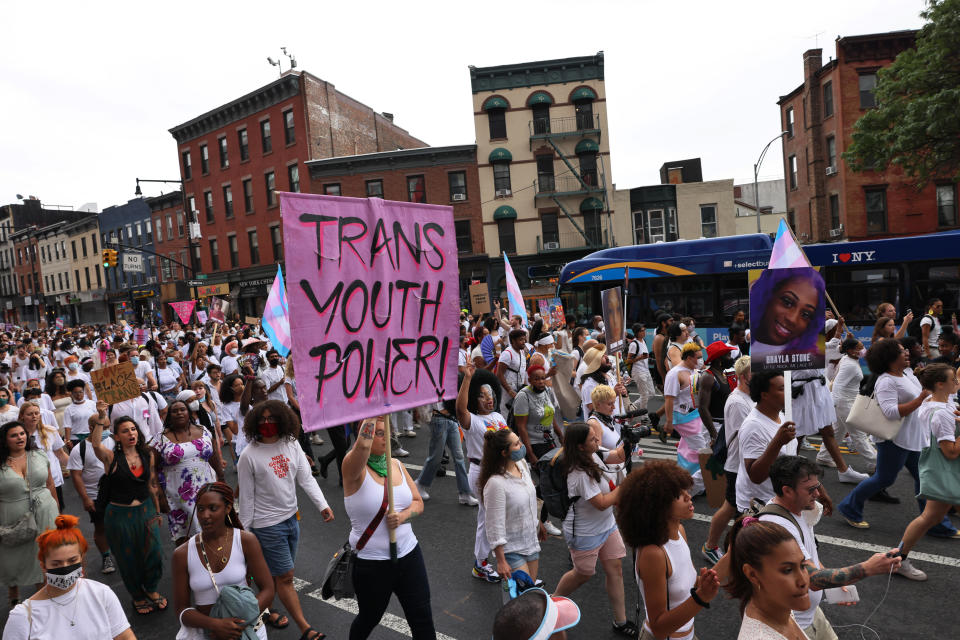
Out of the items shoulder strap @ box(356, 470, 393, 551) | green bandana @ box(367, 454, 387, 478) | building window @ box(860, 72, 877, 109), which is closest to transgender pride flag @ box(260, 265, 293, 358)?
green bandana @ box(367, 454, 387, 478)

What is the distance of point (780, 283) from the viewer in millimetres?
4133

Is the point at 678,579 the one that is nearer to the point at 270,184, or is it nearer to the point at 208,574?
the point at 208,574

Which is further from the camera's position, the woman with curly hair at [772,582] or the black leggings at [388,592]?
the black leggings at [388,592]

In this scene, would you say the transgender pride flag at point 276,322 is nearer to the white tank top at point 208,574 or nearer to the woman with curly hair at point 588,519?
the white tank top at point 208,574

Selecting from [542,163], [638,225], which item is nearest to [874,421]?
[542,163]

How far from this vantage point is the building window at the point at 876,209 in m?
28.8

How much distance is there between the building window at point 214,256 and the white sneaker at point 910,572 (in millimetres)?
41238

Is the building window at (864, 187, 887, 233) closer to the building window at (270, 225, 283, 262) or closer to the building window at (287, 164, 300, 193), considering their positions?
the building window at (287, 164, 300, 193)

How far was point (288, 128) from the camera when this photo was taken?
115 ft

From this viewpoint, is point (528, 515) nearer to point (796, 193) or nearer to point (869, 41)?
point (869, 41)

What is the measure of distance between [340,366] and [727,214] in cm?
3623

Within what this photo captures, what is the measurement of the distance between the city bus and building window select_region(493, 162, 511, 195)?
17219 millimetres

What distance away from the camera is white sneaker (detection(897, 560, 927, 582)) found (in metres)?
4.62

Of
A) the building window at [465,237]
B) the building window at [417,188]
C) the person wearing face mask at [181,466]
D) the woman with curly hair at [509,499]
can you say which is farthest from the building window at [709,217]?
the person wearing face mask at [181,466]
